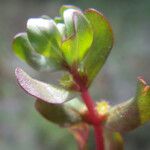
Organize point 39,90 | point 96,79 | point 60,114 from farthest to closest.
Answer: point 96,79, point 60,114, point 39,90

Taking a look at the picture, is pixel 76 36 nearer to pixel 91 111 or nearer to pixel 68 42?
pixel 68 42

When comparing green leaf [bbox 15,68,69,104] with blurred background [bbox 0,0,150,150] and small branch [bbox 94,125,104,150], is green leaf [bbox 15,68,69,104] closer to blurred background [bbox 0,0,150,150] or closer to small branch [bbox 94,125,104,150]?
small branch [bbox 94,125,104,150]

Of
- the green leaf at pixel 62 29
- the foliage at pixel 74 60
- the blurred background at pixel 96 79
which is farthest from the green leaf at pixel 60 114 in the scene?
the blurred background at pixel 96 79

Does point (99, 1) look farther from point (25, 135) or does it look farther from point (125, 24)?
point (25, 135)

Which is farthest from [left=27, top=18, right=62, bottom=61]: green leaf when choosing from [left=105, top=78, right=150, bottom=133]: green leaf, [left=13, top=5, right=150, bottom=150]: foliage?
[left=105, top=78, right=150, bottom=133]: green leaf

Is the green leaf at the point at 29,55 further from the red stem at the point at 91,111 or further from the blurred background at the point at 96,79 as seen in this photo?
the blurred background at the point at 96,79

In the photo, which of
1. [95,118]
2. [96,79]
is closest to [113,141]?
[95,118]

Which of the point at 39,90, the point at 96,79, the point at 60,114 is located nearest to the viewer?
the point at 39,90
